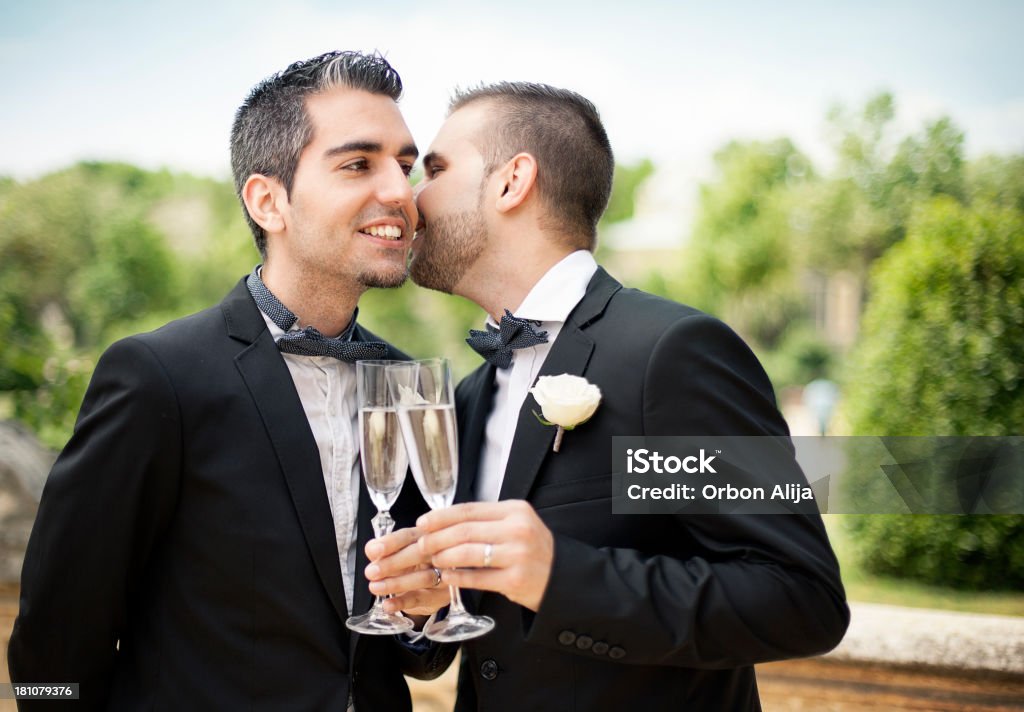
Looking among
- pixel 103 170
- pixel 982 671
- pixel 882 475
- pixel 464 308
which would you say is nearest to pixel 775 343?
pixel 464 308

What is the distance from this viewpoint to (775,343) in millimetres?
43562

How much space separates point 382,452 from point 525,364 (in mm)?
870

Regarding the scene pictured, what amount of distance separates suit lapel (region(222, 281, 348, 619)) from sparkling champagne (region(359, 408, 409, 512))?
463mm

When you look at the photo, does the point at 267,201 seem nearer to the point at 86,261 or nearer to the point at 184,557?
the point at 184,557

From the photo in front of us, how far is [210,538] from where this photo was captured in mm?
2590

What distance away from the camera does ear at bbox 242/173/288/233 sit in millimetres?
3154

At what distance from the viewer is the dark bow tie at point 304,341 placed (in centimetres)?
286

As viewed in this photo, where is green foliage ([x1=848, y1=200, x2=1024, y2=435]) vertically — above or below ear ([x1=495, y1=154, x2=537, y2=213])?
→ below

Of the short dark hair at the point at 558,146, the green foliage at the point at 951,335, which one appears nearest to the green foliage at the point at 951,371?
the green foliage at the point at 951,335

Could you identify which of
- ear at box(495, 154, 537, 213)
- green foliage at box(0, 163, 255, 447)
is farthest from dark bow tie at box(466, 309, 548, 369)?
green foliage at box(0, 163, 255, 447)

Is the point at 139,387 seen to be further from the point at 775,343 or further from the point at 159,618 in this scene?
the point at 775,343

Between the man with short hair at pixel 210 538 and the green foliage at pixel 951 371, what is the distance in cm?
447

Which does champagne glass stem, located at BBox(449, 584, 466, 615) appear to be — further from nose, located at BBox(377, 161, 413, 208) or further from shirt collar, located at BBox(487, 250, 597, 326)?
nose, located at BBox(377, 161, 413, 208)

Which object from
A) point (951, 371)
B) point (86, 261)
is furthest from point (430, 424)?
point (86, 261)
